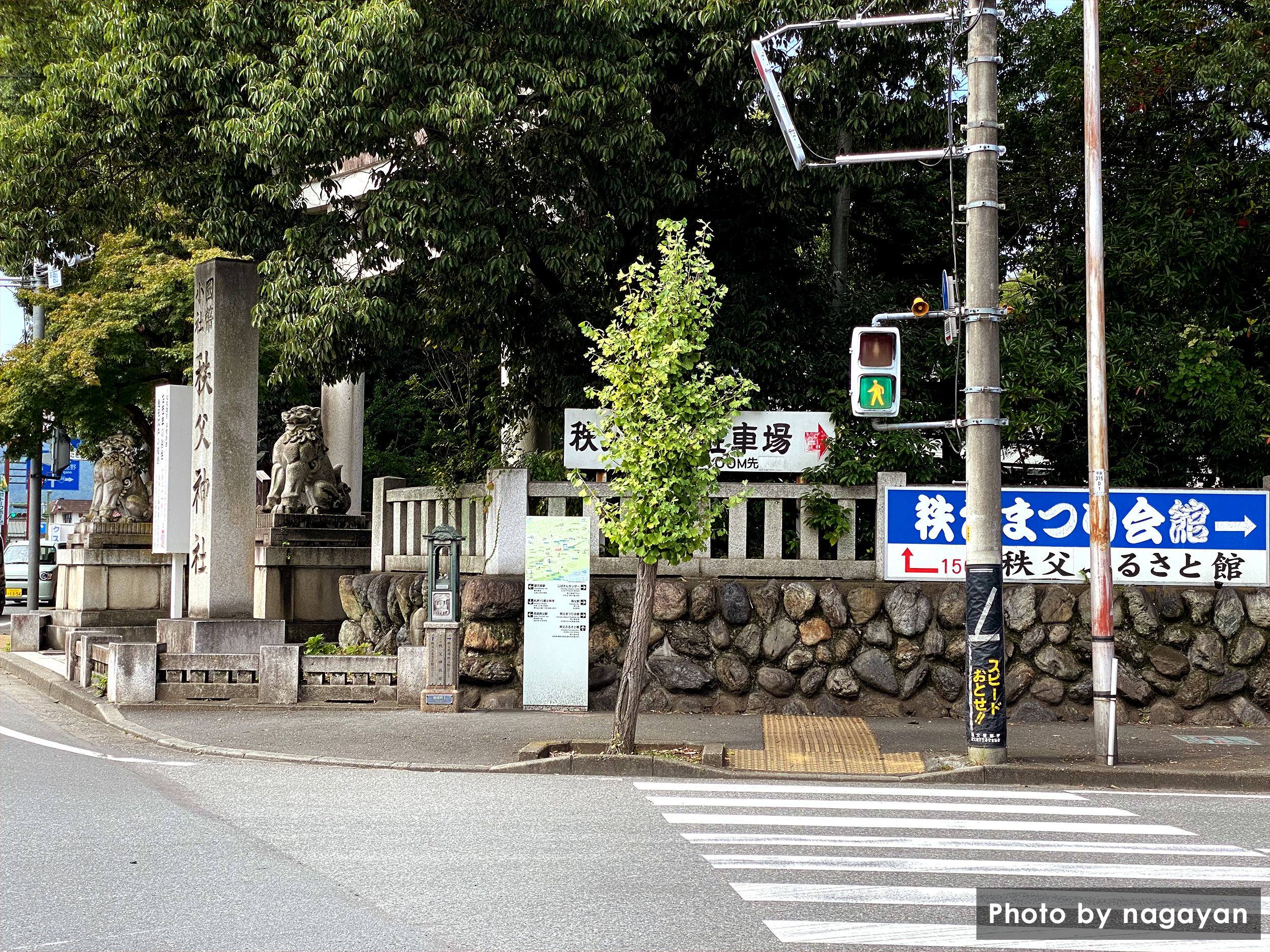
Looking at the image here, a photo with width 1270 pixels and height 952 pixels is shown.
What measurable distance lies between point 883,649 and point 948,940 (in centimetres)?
844

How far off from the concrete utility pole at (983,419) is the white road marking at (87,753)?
696 cm

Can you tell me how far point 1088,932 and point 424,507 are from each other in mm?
11892

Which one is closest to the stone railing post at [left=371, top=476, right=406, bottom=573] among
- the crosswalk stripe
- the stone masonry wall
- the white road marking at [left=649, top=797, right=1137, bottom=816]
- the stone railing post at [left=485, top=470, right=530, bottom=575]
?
the stone railing post at [left=485, top=470, right=530, bottom=575]

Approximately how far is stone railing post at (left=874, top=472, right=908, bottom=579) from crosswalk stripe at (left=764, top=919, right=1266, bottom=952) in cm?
836

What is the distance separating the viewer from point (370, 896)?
6457 mm

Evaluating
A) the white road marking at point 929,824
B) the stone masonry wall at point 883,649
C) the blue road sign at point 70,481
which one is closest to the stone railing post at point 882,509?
the stone masonry wall at point 883,649

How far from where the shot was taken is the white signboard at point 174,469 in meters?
15.8

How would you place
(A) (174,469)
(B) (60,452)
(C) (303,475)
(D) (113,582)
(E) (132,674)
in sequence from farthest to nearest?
(B) (60,452) < (D) (113,582) < (C) (303,475) < (A) (174,469) < (E) (132,674)

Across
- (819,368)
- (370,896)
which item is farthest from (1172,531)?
(370,896)

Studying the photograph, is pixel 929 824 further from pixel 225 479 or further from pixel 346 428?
pixel 346 428

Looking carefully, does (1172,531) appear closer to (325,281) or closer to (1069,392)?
(1069,392)

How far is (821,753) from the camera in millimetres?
11844

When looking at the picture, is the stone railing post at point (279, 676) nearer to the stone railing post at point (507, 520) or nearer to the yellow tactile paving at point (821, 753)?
the stone railing post at point (507, 520)

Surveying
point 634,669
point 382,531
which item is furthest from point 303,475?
point 634,669
